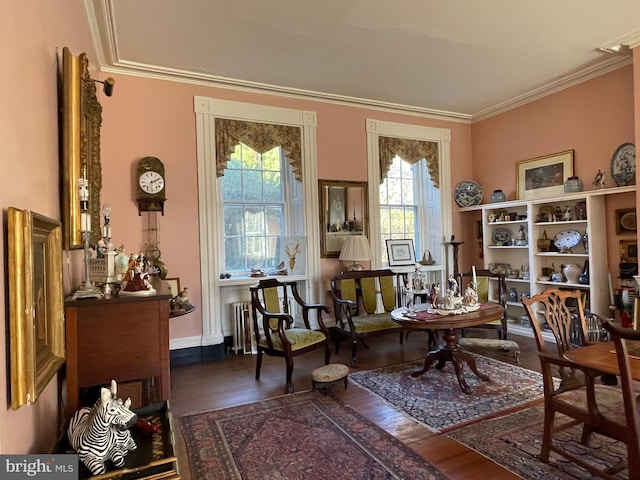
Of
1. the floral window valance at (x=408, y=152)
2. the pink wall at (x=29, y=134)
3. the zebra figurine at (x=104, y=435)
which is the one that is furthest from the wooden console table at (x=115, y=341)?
the floral window valance at (x=408, y=152)

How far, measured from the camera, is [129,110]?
4.10 meters

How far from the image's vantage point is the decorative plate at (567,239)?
4625 mm

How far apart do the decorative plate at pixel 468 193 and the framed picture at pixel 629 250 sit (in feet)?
6.52

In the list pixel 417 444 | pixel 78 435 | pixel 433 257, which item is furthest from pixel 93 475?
pixel 433 257

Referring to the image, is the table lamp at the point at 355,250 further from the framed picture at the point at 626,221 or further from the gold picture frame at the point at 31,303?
the gold picture frame at the point at 31,303

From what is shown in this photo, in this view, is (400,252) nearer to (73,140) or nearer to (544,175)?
(544,175)

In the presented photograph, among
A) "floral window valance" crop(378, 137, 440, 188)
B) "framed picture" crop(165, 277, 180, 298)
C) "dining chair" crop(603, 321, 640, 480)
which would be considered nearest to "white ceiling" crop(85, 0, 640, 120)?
"floral window valance" crop(378, 137, 440, 188)

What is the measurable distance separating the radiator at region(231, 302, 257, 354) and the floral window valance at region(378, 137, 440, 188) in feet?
8.49

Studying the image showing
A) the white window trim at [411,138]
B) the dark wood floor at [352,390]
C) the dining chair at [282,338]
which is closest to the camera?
the dark wood floor at [352,390]

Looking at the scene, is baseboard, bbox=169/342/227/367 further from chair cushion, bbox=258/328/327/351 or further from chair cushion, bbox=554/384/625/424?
chair cushion, bbox=554/384/625/424

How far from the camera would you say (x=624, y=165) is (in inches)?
163

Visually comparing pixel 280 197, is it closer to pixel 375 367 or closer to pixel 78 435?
pixel 375 367

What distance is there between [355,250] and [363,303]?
0.67 metres

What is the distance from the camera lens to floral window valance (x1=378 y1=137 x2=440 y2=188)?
5441 millimetres
